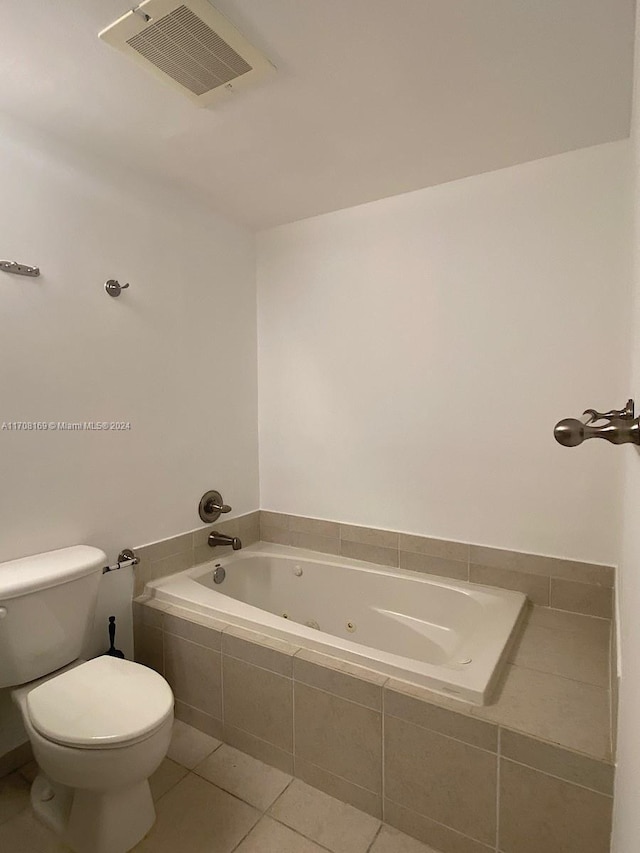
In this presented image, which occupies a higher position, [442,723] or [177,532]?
[177,532]

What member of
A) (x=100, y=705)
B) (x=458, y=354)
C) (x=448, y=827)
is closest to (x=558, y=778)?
(x=448, y=827)

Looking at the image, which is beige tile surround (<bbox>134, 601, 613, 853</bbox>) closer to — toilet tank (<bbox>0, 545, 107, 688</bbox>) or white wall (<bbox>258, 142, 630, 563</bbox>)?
toilet tank (<bbox>0, 545, 107, 688</bbox>)

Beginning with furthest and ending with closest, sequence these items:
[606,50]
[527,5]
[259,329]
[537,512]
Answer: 1. [259,329]
2. [537,512]
3. [606,50]
4. [527,5]

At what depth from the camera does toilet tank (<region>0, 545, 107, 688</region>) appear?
56.9 inches

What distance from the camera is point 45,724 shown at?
124cm

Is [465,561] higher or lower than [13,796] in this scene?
higher

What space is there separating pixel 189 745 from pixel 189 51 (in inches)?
92.1

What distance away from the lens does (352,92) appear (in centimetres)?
147

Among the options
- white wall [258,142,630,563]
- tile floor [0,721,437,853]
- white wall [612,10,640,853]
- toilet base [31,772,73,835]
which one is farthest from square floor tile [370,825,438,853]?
white wall [258,142,630,563]

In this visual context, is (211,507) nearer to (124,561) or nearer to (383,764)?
(124,561)

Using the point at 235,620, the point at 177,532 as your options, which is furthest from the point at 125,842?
the point at 177,532

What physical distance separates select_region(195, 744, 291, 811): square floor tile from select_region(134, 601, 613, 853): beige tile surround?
4 cm

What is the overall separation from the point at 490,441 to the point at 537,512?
35 centimetres

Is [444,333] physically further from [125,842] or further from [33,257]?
[125,842]
